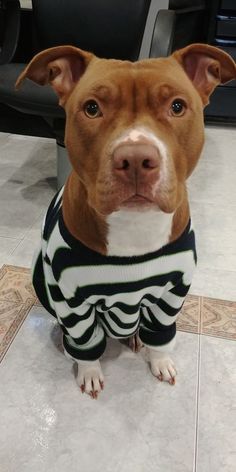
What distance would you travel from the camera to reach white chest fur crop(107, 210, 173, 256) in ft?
3.28

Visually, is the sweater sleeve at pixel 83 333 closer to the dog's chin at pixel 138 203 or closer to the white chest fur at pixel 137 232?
the white chest fur at pixel 137 232

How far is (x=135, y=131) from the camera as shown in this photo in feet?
2.70

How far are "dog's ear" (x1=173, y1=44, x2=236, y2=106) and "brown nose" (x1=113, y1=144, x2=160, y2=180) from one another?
0.32 m

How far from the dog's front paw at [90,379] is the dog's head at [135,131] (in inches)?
23.4

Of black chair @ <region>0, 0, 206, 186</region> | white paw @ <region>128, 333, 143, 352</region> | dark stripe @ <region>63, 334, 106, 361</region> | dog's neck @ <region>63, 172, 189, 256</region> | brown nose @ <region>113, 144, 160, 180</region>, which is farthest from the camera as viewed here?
black chair @ <region>0, 0, 206, 186</region>

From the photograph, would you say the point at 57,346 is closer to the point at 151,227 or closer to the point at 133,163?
the point at 151,227

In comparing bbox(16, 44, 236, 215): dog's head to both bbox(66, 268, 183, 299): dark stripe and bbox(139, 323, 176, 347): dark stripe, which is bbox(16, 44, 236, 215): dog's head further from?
bbox(139, 323, 176, 347): dark stripe

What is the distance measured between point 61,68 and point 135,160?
0.41 meters

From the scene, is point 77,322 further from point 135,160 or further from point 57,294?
point 135,160

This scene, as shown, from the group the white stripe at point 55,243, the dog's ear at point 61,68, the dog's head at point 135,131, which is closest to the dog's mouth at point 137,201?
the dog's head at point 135,131

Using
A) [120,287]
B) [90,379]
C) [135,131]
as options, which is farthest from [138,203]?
[90,379]

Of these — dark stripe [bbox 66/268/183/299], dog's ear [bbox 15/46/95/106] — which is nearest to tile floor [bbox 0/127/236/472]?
dark stripe [bbox 66/268/183/299]

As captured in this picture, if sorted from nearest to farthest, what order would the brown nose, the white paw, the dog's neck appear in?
the brown nose < the dog's neck < the white paw

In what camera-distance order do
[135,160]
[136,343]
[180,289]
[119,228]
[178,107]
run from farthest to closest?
1. [136,343]
2. [180,289]
3. [119,228]
4. [178,107]
5. [135,160]
